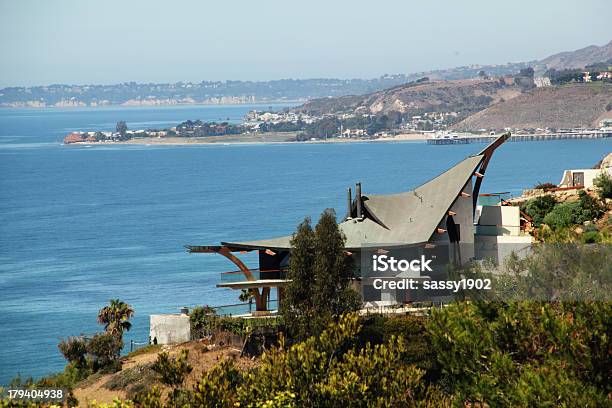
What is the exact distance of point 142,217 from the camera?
100 m

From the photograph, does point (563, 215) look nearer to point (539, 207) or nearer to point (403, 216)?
point (539, 207)

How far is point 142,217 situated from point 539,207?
63595mm

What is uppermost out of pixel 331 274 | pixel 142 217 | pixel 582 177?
pixel 582 177

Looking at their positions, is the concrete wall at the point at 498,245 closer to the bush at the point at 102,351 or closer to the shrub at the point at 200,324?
the shrub at the point at 200,324

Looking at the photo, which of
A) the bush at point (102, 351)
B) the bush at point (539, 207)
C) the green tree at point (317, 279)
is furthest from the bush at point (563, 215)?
the bush at point (102, 351)

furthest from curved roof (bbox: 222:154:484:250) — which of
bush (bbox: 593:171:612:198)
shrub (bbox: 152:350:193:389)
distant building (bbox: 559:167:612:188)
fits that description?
shrub (bbox: 152:350:193:389)

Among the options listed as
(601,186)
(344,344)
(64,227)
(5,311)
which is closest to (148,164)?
(64,227)

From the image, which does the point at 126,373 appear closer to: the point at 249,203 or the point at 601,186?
the point at 601,186

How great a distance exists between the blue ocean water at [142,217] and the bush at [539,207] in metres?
16.1

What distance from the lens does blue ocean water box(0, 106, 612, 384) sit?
183 ft

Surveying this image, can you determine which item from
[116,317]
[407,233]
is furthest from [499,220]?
[116,317]

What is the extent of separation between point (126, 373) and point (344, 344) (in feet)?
23.9

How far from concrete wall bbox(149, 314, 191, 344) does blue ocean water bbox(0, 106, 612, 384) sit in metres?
13.7

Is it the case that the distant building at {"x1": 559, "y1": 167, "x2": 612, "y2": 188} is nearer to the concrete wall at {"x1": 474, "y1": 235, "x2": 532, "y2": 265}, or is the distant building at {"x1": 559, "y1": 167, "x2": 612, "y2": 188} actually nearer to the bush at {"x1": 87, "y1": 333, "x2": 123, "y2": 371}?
the concrete wall at {"x1": 474, "y1": 235, "x2": 532, "y2": 265}
